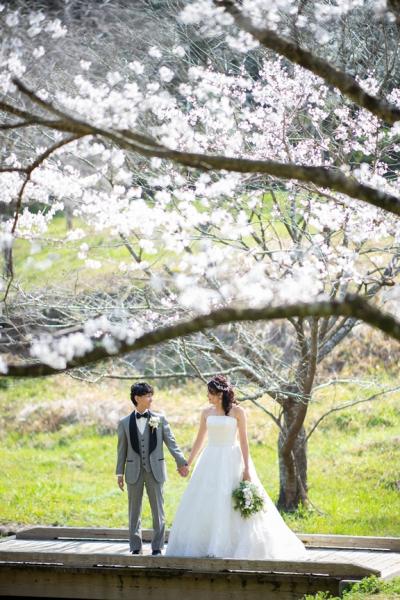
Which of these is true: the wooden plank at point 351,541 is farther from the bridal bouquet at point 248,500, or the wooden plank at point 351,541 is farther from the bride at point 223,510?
the bridal bouquet at point 248,500

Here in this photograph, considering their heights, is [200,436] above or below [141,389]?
below

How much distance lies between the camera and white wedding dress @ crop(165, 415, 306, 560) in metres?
8.34

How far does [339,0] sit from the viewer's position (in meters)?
10.2

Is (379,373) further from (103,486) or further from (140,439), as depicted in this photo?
(140,439)

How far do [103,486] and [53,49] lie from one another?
6167 mm

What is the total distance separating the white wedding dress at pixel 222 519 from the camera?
834 centimetres

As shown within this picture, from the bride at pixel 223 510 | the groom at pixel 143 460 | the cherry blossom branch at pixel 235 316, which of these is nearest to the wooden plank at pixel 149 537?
the bride at pixel 223 510

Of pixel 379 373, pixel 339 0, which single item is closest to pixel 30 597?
pixel 339 0

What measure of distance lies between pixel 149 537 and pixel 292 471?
2.64 metres

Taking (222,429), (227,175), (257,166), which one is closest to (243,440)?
(222,429)

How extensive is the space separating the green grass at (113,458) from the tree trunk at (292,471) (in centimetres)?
23

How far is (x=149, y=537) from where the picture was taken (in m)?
9.81

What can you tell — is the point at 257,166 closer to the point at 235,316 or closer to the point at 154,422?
the point at 235,316

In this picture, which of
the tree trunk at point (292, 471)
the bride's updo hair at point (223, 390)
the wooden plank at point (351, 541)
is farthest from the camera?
the tree trunk at point (292, 471)
